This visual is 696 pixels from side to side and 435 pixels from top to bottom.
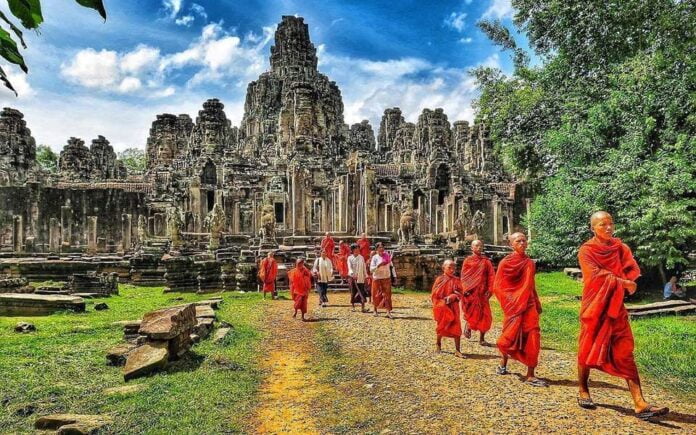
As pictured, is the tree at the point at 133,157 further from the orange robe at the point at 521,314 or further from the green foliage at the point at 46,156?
the orange robe at the point at 521,314

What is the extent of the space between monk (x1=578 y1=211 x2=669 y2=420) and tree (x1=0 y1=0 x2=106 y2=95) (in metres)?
4.59

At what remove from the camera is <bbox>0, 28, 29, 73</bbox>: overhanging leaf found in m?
1.41

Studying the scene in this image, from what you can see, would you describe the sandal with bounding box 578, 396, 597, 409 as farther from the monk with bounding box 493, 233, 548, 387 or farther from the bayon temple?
the bayon temple

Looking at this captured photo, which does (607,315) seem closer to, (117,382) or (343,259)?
(117,382)

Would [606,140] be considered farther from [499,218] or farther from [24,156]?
[24,156]

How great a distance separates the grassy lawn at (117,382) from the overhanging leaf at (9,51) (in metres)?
3.78

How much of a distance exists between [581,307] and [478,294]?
303 cm

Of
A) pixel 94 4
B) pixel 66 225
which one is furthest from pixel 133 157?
pixel 94 4

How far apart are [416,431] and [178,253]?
53.5ft

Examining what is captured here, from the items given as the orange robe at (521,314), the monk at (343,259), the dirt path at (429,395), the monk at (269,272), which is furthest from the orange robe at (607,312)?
the monk at (343,259)

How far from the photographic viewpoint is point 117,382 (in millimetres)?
5887

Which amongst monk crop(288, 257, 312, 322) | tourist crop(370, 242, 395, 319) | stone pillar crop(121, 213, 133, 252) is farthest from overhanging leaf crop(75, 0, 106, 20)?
stone pillar crop(121, 213, 133, 252)

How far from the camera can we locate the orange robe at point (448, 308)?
6.93m

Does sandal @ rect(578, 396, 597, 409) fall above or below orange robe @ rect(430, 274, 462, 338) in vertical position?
below
